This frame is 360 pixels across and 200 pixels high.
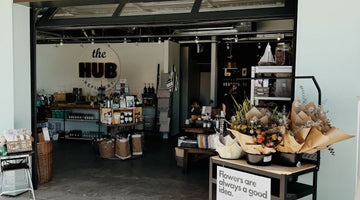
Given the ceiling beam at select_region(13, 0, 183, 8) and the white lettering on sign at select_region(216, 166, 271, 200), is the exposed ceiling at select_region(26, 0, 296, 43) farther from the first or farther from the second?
the white lettering on sign at select_region(216, 166, 271, 200)

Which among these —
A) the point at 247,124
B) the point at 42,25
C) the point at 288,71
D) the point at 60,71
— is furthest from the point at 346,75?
the point at 60,71

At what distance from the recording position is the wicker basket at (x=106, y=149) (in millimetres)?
7418

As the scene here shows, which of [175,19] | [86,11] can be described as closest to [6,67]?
[86,11]

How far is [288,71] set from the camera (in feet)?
13.5

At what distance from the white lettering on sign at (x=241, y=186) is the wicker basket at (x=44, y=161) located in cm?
360

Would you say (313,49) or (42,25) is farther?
(42,25)

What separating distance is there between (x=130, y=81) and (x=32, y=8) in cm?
619

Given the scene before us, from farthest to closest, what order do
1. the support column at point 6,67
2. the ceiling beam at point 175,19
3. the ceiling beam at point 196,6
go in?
the support column at point 6,67 < the ceiling beam at point 196,6 < the ceiling beam at point 175,19

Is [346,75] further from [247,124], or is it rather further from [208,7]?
[208,7]

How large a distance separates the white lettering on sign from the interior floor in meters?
2.21

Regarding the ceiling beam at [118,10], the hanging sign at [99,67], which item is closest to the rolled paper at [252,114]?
the ceiling beam at [118,10]

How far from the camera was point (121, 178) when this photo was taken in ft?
19.5

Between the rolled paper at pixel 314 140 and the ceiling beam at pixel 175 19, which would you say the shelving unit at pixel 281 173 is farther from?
the ceiling beam at pixel 175 19

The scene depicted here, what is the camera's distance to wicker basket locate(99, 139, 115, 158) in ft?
24.3
